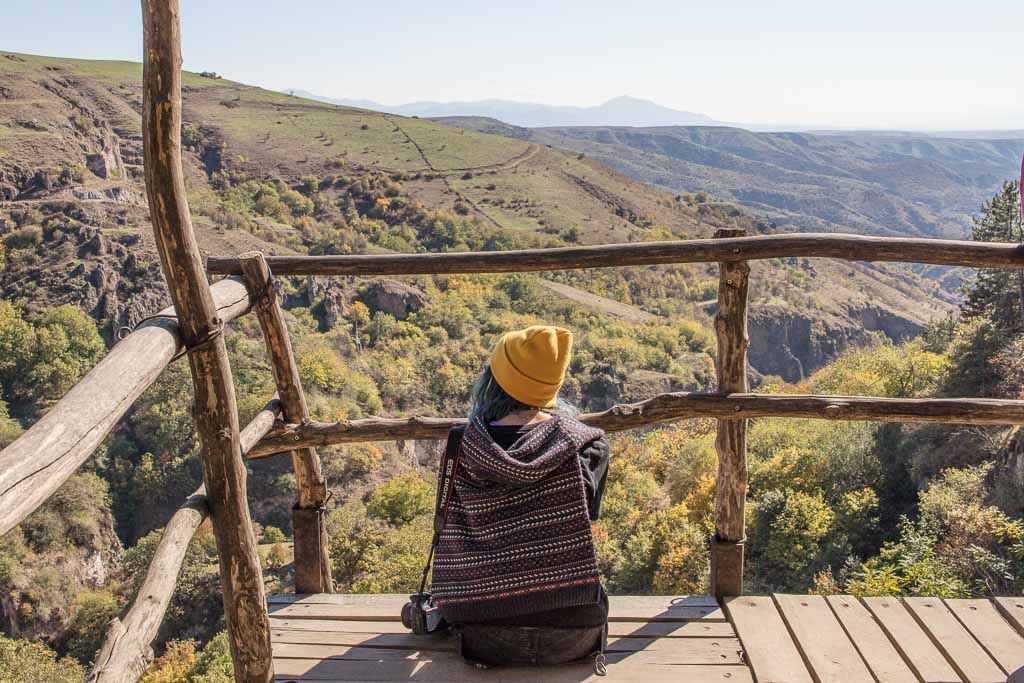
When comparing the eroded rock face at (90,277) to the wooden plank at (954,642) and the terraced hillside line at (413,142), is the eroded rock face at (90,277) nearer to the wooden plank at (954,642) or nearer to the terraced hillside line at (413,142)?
the terraced hillside line at (413,142)

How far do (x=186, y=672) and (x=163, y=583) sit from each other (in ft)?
73.4


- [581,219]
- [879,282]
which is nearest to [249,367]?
[581,219]

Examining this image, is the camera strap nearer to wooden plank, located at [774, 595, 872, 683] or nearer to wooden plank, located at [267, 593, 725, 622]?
wooden plank, located at [267, 593, 725, 622]

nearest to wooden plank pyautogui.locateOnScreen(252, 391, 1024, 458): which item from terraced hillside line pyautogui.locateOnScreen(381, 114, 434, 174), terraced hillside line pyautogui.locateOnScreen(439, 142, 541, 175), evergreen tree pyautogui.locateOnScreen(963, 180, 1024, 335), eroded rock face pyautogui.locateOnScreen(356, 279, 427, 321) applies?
evergreen tree pyautogui.locateOnScreen(963, 180, 1024, 335)

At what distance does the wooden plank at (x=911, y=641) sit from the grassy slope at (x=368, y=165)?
48.6 metres

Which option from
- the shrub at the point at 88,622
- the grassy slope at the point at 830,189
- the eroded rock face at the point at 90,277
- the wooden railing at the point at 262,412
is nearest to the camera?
the wooden railing at the point at 262,412

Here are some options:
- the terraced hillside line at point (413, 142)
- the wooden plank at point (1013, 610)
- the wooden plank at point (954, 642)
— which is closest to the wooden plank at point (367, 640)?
the wooden plank at point (954, 642)

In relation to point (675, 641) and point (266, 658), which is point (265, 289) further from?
point (675, 641)

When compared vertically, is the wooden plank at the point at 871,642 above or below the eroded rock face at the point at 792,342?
above

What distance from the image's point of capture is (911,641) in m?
2.60

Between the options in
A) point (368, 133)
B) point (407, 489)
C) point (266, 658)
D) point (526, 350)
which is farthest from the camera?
point (368, 133)

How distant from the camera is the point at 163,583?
1.86 m

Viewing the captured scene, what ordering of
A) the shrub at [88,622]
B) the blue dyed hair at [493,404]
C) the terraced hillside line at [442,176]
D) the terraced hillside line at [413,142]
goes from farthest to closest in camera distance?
the terraced hillside line at [413,142] < the terraced hillside line at [442,176] < the shrub at [88,622] < the blue dyed hair at [493,404]

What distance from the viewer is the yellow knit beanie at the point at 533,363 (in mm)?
2064
